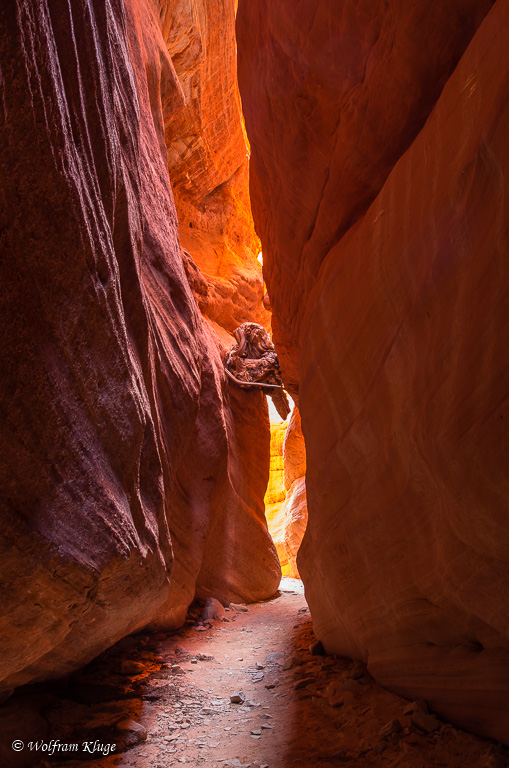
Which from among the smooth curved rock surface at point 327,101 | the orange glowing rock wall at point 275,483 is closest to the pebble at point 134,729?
the smooth curved rock surface at point 327,101

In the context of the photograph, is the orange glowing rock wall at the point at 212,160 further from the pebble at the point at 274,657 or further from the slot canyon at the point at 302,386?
the pebble at the point at 274,657

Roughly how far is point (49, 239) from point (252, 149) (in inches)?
145

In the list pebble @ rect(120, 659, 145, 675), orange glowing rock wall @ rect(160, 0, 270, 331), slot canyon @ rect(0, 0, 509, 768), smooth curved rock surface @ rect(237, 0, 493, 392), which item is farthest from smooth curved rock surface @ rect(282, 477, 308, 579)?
smooth curved rock surface @ rect(237, 0, 493, 392)

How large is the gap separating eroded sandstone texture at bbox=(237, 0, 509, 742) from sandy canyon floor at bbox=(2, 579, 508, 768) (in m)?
0.21

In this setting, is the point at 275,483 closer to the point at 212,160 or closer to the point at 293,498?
the point at 293,498

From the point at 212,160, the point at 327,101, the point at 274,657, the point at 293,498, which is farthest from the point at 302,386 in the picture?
the point at 293,498

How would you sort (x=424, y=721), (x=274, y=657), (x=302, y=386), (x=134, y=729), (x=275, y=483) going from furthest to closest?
(x=275, y=483), (x=274, y=657), (x=302, y=386), (x=134, y=729), (x=424, y=721)

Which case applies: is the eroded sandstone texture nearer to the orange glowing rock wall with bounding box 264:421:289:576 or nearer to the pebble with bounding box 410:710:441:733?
the pebble with bounding box 410:710:441:733

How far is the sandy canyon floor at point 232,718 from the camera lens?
2732mm

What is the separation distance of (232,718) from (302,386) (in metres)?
2.75

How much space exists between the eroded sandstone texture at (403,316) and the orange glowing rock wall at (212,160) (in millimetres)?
5958

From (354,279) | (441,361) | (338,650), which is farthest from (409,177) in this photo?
(338,650)

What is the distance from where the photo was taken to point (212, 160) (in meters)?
11.6

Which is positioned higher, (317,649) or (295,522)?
(317,649)
